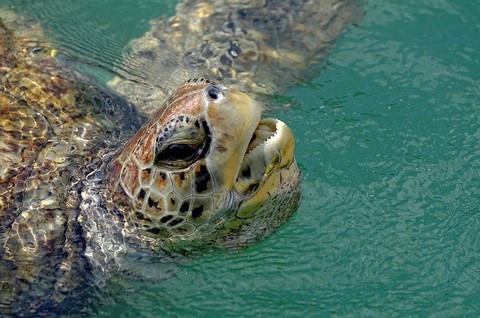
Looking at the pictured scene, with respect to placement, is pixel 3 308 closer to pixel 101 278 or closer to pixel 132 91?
pixel 101 278

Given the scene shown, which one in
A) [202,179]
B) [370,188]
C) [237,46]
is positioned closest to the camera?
[202,179]

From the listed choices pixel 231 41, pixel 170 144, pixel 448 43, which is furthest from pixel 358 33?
pixel 170 144

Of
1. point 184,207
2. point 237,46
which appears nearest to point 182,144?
point 184,207

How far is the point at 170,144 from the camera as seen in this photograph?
8.50 feet

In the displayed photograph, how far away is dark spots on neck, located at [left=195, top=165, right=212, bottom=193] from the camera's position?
8.46ft

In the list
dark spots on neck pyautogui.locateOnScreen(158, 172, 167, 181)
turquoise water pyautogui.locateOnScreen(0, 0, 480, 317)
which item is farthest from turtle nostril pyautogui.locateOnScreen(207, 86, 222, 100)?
turquoise water pyautogui.locateOnScreen(0, 0, 480, 317)

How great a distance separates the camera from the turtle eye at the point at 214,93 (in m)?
2.50

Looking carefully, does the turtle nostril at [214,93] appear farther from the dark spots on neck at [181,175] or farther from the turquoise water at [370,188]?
the turquoise water at [370,188]

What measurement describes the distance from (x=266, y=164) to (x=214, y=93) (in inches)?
13.8

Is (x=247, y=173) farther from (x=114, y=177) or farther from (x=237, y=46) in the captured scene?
(x=237, y=46)

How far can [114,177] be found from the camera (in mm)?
2914

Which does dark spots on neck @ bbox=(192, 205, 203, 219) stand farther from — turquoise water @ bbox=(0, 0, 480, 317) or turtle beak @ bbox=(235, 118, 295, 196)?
turquoise water @ bbox=(0, 0, 480, 317)

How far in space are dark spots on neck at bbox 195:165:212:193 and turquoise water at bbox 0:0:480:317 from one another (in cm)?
59

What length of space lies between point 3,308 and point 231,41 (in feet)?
7.79
